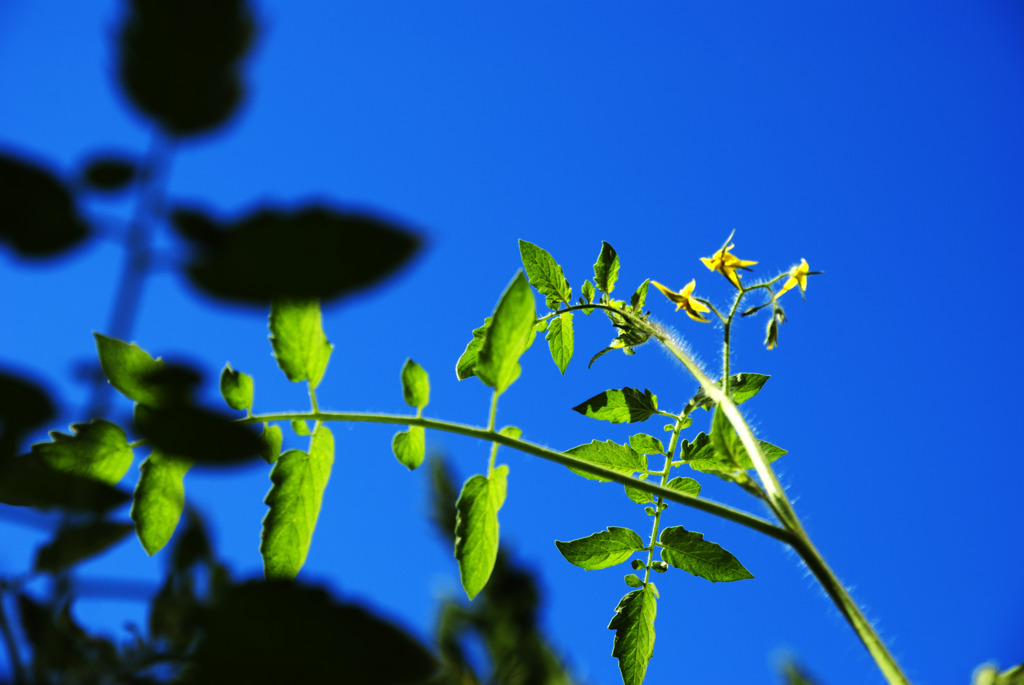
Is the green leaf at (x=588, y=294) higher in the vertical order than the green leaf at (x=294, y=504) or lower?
higher

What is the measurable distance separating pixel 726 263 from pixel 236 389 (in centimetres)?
83

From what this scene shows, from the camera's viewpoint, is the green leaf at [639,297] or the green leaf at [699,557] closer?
the green leaf at [699,557]

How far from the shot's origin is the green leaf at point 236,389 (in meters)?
0.95

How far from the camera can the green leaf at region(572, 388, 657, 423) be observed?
1195mm

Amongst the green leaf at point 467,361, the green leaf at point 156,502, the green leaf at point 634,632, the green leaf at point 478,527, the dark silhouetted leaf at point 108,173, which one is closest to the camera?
the dark silhouetted leaf at point 108,173

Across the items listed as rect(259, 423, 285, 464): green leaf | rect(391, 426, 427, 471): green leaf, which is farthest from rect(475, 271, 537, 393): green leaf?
rect(259, 423, 285, 464): green leaf

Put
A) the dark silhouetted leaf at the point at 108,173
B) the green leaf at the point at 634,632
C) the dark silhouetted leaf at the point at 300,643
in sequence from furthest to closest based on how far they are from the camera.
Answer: the green leaf at the point at 634,632 → the dark silhouetted leaf at the point at 108,173 → the dark silhouetted leaf at the point at 300,643

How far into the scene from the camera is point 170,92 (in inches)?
14.1

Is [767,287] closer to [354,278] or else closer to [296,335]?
[296,335]

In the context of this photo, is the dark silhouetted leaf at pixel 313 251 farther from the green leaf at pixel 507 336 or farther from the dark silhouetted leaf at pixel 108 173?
the green leaf at pixel 507 336

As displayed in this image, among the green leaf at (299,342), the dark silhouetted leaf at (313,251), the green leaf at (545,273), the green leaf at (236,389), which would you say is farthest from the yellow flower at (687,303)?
the dark silhouetted leaf at (313,251)

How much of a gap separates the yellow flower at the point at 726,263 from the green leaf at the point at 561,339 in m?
0.31

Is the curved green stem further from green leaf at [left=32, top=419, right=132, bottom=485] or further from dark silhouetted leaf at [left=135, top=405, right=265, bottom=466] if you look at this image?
dark silhouetted leaf at [left=135, top=405, right=265, bottom=466]

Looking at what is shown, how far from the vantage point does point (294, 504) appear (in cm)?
91
